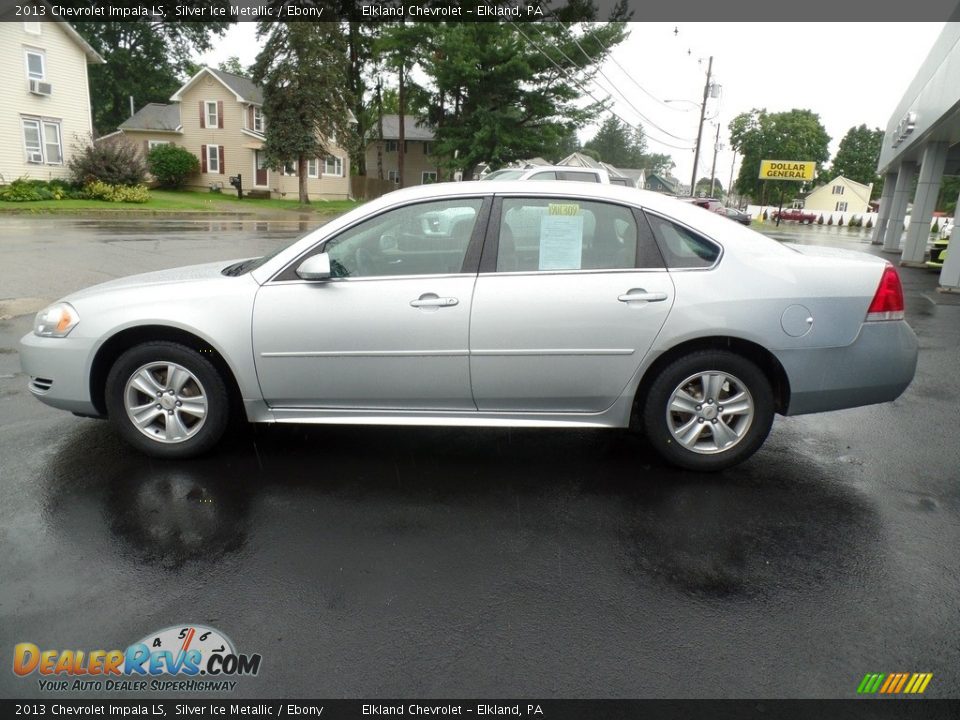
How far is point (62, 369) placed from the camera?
166 inches

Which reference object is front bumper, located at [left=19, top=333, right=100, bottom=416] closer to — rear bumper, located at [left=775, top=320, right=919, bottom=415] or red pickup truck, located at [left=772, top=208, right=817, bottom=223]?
rear bumper, located at [left=775, top=320, right=919, bottom=415]

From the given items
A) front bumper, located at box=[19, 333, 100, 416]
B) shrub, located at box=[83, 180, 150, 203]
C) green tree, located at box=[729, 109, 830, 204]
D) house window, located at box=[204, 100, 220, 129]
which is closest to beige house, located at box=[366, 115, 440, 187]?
house window, located at box=[204, 100, 220, 129]

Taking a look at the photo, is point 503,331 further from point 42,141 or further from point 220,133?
point 220,133

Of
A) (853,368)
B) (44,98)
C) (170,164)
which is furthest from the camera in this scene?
(170,164)

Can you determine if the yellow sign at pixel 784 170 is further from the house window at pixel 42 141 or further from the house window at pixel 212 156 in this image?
the house window at pixel 42 141

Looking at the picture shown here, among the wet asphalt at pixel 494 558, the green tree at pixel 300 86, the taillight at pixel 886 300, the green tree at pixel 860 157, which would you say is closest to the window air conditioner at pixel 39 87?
the green tree at pixel 300 86

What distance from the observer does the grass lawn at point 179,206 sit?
25.8 meters

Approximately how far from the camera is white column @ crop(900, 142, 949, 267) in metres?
19.1

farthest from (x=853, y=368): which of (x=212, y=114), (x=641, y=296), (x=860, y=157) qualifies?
(x=860, y=157)

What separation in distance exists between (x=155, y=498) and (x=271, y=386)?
0.88m

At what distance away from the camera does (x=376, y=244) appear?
14.0 feet

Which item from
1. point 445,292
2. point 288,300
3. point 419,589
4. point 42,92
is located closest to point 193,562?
point 419,589

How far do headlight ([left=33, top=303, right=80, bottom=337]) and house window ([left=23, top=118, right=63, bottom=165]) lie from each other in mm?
33769
